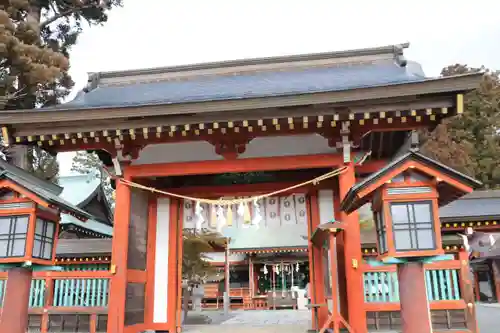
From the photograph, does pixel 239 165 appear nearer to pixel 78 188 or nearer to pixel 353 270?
pixel 353 270

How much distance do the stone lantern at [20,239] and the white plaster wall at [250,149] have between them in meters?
2.35

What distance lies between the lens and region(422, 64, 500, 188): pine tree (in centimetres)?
2498

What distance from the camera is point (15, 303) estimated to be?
5207 millimetres

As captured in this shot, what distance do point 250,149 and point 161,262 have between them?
9.35 feet

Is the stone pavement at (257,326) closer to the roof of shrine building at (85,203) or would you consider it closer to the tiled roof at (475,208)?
the roof of shrine building at (85,203)

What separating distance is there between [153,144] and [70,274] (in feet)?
8.62

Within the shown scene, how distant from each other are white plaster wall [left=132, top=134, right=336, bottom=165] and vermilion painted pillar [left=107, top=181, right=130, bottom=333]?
728mm

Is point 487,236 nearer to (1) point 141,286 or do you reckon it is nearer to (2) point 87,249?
(1) point 141,286

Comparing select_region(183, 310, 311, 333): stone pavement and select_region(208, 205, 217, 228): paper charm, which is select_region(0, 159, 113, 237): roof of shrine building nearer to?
select_region(208, 205, 217, 228): paper charm

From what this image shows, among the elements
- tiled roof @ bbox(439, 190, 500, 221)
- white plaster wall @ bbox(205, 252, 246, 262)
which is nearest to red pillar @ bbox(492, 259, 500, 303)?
tiled roof @ bbox(439, 190, 500, 221)

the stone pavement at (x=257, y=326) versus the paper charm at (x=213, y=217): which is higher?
the paper charm at (x=213, y=217)

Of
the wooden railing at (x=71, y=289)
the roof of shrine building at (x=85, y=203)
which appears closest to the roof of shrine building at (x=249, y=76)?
the roof of shrine building at (x=85, y=203)

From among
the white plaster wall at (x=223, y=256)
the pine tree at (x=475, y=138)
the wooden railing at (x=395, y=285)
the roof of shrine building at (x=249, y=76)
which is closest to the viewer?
the wooden railing at (x=395, y=285)

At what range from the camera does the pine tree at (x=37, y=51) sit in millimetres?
12992
